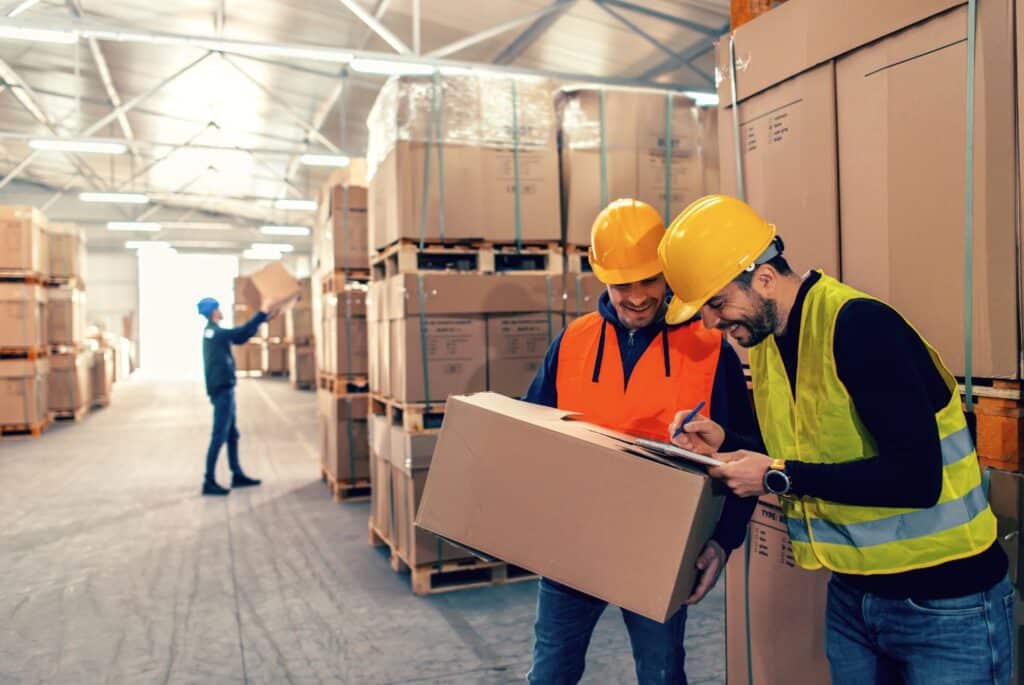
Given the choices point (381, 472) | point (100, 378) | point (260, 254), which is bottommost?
point (381, 472)

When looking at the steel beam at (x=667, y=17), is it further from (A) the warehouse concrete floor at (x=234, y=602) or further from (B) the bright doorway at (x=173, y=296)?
(B) the bright doorway at (x=173, y=296)

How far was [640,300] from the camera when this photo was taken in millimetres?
2107

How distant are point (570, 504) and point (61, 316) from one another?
39.3 ft

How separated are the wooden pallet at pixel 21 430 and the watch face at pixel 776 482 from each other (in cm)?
1147

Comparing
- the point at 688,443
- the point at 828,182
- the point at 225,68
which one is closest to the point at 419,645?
the point at 688,443

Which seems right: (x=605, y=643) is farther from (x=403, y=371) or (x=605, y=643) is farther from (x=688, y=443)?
(x=688, y=443)

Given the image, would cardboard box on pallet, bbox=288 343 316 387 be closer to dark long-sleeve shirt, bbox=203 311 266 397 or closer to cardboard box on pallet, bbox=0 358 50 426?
cardboard box on pallet, bbox=0 358 50 426

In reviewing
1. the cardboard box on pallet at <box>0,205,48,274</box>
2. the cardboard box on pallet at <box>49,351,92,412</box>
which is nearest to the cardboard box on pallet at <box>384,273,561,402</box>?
the cardboard box on pallet at <box>0,205,48,274</box>

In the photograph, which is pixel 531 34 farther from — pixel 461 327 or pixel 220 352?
pixel 461 327

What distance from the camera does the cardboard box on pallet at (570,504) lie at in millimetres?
1595

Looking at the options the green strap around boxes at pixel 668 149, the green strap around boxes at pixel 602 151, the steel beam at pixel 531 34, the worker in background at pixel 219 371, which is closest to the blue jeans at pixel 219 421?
the worker in background at pixel 219 371

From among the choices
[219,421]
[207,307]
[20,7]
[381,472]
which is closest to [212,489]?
[219,421]

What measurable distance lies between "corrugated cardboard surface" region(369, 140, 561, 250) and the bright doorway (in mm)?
23230

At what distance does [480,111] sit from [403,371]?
1524 mm
